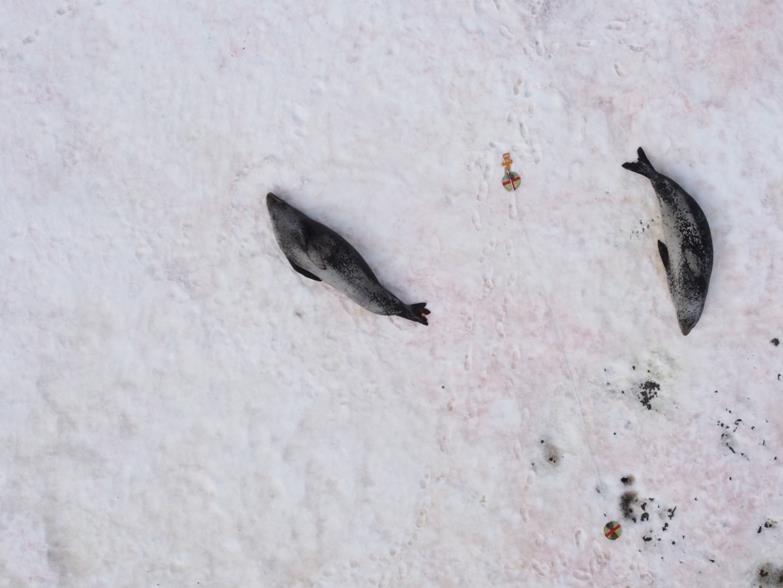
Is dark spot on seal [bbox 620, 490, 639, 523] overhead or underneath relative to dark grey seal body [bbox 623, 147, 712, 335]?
underneath

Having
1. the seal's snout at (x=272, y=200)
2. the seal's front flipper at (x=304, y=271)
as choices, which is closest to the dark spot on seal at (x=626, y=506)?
the seal's front flipper at (x=304, y=271)

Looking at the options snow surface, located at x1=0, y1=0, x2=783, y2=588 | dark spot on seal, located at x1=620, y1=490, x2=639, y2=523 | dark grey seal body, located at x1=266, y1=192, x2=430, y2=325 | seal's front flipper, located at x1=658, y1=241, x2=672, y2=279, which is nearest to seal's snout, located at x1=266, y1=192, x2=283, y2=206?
dark grey seal body, located at x1=266, y1=192, x2=430, y2=325

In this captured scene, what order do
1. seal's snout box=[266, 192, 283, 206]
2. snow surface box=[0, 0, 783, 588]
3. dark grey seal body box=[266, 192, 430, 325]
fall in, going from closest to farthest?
dark grey seal body box=[266, 192, 430, 325] → seal's snout box=[266, 192, 283, 206] → snow surface box=[0, 0, 783, 588]

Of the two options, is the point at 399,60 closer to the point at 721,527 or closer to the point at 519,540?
the point at 519,540

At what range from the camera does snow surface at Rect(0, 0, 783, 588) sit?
4664 millimetres

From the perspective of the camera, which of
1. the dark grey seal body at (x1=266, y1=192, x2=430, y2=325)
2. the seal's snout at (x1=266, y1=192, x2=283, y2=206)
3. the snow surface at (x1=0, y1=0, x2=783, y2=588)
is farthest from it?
the snow surface at (x1=0, y1=0, x2=783, y2=588)

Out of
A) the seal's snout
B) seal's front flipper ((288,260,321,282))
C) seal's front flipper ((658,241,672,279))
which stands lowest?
seal's front flipper ((288,260,321,282))

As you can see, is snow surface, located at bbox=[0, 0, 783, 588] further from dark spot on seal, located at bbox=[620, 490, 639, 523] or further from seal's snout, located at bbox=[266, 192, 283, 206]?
seal's snout, located at bbox=[266, 192, 283, 206]

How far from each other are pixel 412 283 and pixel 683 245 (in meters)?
1.79

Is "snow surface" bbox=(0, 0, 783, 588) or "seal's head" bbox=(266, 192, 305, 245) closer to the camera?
"seal's head" bbox=(266, 192, 305, 245)

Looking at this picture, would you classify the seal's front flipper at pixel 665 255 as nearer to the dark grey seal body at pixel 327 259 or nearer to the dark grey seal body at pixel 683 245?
the dark grey seal body at pixel 683 245

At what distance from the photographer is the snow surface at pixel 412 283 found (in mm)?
4664

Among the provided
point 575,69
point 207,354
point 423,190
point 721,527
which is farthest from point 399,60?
point 721,527

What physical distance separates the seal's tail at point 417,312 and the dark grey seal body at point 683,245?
63.3 inches
